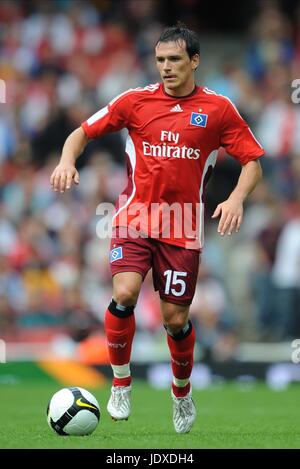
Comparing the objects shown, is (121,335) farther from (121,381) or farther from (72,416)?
(72,416)

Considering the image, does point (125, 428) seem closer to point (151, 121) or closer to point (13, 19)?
point (151, 121)

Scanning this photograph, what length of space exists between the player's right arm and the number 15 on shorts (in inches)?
37.8

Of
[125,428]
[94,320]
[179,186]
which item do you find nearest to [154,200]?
[179,186]

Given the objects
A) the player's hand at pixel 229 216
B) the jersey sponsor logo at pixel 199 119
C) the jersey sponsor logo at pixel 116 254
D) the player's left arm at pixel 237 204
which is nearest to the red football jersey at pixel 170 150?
the jersey sponsor logo at pixel 199 119

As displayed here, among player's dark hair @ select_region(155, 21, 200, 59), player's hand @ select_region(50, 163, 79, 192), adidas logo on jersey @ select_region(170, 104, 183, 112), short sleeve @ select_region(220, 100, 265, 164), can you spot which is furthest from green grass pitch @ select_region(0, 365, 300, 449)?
player's dark hair @ select_region(155, 21, 200, 59)

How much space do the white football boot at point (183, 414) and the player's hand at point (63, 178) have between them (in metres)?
1.79

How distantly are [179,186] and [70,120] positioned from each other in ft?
29.6

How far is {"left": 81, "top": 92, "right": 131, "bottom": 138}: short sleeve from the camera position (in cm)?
814

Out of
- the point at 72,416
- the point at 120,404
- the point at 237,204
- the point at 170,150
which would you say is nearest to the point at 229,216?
the point at 237,204

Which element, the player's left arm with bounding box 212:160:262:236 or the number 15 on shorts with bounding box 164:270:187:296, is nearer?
the player's left arm with bounding box 212:160:262:236

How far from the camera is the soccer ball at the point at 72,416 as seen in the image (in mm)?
7566

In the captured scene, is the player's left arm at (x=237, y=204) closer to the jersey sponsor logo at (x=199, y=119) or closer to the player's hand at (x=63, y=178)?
the jersey sponsor logo at (x=199, y=119)

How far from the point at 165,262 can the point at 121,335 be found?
2.00 feet

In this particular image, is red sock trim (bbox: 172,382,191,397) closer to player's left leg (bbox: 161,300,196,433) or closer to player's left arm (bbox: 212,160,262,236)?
player's left leg (bbox: 161,300,196,433)
